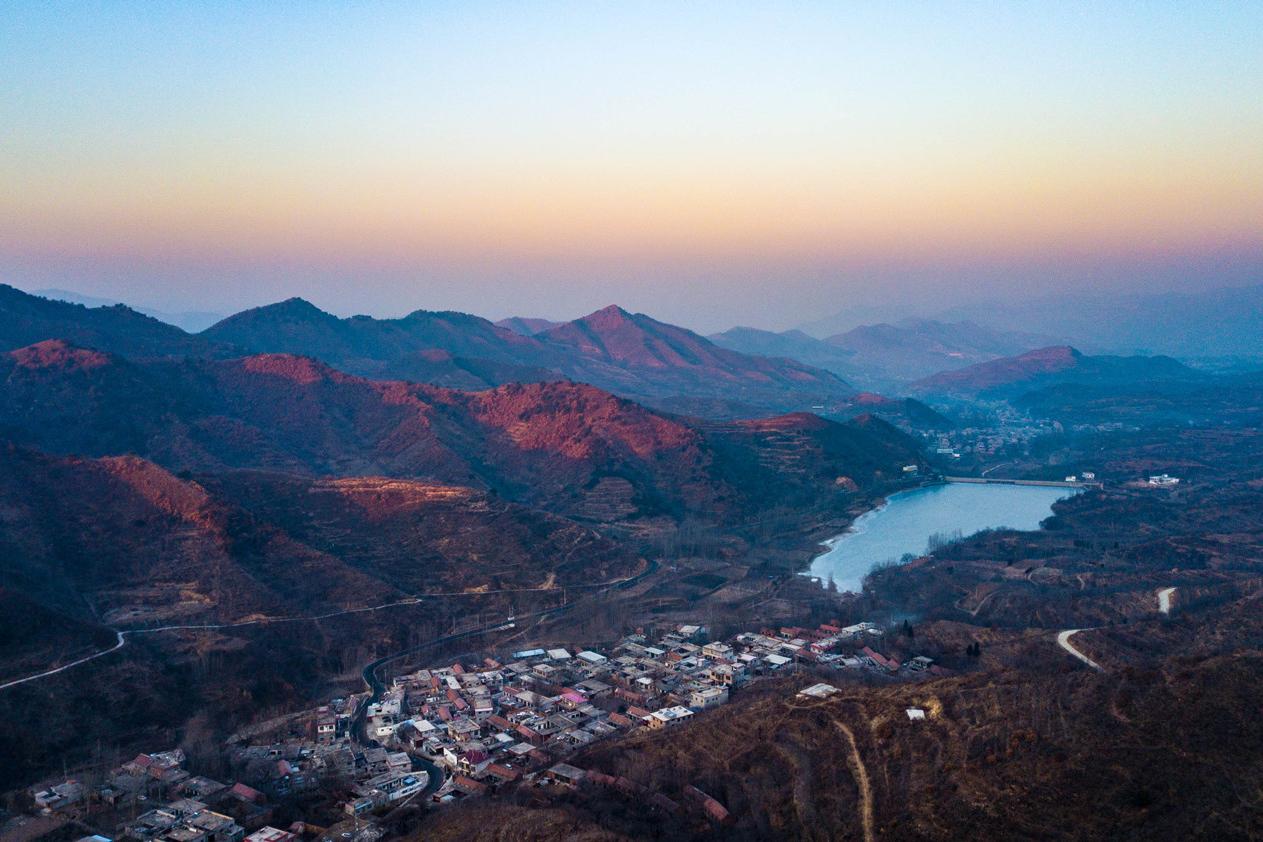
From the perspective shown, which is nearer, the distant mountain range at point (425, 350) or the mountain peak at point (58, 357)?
the mountain peak at point (58, 357)

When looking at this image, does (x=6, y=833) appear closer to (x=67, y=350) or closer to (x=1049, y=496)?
(x=67, y=350)

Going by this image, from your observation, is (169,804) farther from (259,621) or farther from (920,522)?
(920,522)

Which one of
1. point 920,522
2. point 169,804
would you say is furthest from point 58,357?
point 920,522

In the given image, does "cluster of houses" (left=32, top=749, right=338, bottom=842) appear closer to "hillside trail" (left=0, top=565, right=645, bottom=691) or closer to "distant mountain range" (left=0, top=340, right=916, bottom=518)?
"hillside trail" (left=0, top=565, right=645, bottom=691)

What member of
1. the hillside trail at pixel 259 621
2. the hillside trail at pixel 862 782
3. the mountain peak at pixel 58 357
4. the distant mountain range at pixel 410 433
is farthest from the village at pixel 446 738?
the mountain peak at pixel 58 357

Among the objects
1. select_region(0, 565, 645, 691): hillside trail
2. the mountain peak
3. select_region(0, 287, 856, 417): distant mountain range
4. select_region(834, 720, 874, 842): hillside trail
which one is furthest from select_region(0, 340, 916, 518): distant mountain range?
select_region(834, 720, 874, 842): hillside trail

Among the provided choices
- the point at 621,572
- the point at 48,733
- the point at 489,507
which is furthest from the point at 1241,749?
the point at 489,507

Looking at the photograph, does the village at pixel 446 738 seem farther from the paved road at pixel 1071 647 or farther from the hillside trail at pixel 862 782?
the paved road at pixel 1071 647
